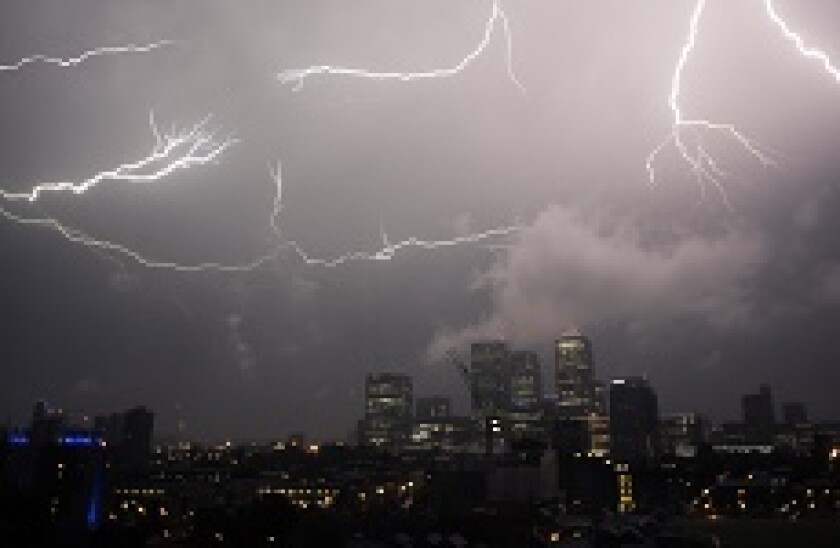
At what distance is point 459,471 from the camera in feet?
463

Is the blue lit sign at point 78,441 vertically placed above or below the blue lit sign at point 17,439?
below

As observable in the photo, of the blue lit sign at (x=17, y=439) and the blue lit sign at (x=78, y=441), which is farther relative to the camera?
the blue lit sign at (x=17, y=439)

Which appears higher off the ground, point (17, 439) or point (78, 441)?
point (17, 439)

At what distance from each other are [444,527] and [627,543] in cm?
1702

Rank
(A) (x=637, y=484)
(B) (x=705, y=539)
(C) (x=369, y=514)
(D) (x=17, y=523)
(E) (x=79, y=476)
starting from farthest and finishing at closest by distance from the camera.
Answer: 1. (A) (x=637, y=484)
2. (C) (x=369, y=514)
3. (B) (x=705, y=539)
4. (E) (x=79, y=476)
5. (D) (x=17, y=523)

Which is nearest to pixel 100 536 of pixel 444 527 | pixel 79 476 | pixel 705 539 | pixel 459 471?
pixel 79 476

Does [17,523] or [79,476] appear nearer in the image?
[17,523]

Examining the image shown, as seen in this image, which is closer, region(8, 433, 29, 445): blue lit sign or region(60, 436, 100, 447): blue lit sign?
region(60, 436, 100, 447): blue lit sign

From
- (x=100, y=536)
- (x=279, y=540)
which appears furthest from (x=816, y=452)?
(x=100, y=536)

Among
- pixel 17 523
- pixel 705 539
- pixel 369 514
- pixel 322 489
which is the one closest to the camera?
pixel 17 523

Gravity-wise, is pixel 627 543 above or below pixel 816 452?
below

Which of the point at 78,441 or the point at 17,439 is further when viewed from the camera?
the point at 17,439

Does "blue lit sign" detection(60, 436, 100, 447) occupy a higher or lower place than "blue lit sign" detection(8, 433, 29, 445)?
lower

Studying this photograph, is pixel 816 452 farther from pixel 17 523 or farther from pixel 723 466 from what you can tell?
pixel 17 523
